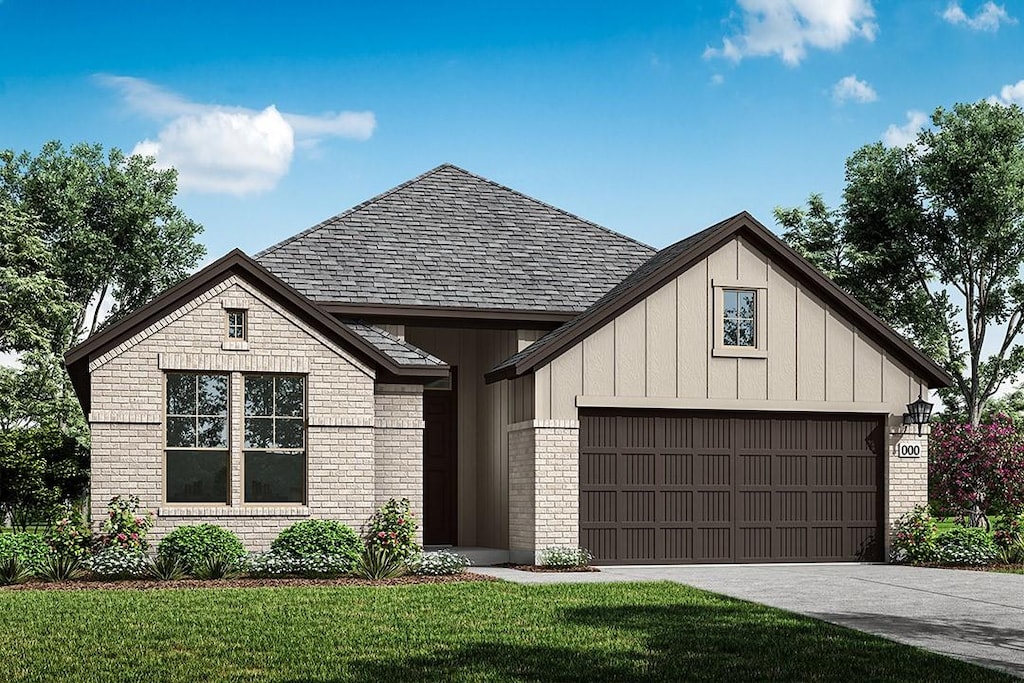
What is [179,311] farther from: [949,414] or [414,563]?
[949,414]

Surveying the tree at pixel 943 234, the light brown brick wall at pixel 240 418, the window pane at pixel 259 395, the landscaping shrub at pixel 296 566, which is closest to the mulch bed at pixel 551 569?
the light brown brick wall at pixel 240 418

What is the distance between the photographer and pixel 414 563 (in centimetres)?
1883

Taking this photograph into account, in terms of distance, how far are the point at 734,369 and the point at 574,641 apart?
1056 cm

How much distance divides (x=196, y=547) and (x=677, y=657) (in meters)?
9.15

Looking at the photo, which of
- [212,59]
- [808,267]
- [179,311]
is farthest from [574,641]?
[212,59]

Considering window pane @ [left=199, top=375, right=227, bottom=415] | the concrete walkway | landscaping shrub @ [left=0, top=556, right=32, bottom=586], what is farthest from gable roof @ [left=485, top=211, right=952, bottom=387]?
landscaping shrub @ [left=0, top=556, right=32, bottom=586]

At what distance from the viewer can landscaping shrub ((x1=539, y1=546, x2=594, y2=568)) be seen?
66.4 feet

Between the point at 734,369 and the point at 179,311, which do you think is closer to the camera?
the point at 179,311

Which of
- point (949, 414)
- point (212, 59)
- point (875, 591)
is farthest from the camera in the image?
point (949, 414)

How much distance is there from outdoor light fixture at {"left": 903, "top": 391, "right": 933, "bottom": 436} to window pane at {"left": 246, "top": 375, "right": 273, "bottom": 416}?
10.7m

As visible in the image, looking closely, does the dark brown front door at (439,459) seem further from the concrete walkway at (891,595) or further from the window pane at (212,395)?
the window pane at (212,395)

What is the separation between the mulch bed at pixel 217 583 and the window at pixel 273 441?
2.20m

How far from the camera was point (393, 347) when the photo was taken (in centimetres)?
2108

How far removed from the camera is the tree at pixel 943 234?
1473 inches
